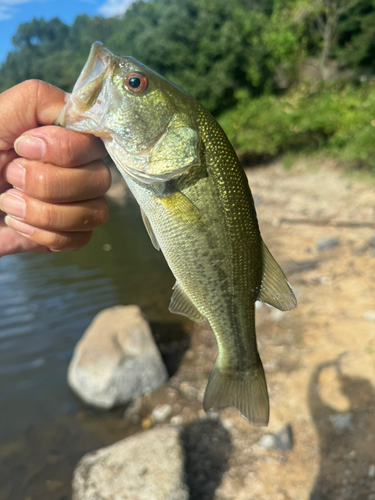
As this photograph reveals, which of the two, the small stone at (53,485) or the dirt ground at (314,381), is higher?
the dirt ground at (314,381)

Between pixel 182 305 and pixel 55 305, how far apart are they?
852 cm

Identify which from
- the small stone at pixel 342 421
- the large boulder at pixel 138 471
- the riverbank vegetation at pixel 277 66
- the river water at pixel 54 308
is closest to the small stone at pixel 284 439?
the small stone at pixel 342 421

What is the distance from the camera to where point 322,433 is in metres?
4.43

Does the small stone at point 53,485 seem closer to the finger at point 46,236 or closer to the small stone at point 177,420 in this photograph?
the small stone at point 177,420

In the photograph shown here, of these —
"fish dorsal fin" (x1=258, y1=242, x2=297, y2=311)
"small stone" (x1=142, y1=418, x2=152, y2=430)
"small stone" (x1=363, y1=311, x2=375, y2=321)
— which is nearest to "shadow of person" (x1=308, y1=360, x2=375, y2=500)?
"small stone" (x1=363, y1=311, x2=375, y2=321)

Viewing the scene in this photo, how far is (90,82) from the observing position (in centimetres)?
159

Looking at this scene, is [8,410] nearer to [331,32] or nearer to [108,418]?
[108,418]

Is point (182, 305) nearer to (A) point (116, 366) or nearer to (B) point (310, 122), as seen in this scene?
(A) point (116, 366)

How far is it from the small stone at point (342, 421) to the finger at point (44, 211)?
424cm

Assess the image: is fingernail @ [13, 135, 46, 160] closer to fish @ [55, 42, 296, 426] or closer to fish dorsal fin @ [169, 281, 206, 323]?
fish @ [55, 42, 296, 426]

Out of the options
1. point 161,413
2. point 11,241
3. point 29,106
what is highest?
point 29,106

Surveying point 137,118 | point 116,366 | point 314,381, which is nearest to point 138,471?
point 116,366

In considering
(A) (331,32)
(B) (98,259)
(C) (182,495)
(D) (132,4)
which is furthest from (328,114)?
(D) (132,4)

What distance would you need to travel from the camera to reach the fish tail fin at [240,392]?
204 centimetres
